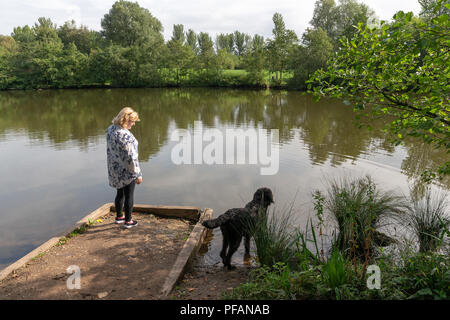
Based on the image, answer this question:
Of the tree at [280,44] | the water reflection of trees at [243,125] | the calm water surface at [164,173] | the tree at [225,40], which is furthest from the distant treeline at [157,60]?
the tree at [225,40]

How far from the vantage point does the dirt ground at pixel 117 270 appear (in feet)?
10.7

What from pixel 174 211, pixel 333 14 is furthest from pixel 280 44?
pixel 174 211

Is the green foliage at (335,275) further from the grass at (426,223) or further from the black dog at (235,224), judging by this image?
the grass at (426,223)

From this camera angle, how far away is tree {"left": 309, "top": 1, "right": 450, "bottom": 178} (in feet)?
9.24

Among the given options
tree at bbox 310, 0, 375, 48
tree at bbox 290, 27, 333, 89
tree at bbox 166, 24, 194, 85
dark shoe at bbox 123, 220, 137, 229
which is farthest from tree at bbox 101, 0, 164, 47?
dark shoe at bbox 123, 220, 137, 229

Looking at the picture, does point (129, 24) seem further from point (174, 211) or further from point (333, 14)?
point (174, 211)

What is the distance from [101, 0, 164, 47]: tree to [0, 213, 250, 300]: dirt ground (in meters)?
51.0

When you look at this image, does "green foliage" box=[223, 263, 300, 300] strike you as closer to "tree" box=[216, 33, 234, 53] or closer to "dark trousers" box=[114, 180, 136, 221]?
"dark trousers" box=[114, 180, 136, 221]

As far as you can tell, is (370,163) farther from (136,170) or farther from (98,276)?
(98,276)

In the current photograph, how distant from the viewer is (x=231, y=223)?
3879mm

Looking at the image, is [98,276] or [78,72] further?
[78,72]

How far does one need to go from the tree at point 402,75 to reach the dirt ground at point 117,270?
8.76 ft

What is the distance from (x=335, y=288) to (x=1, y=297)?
3.49m

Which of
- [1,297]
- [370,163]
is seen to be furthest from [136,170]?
[370,163]
